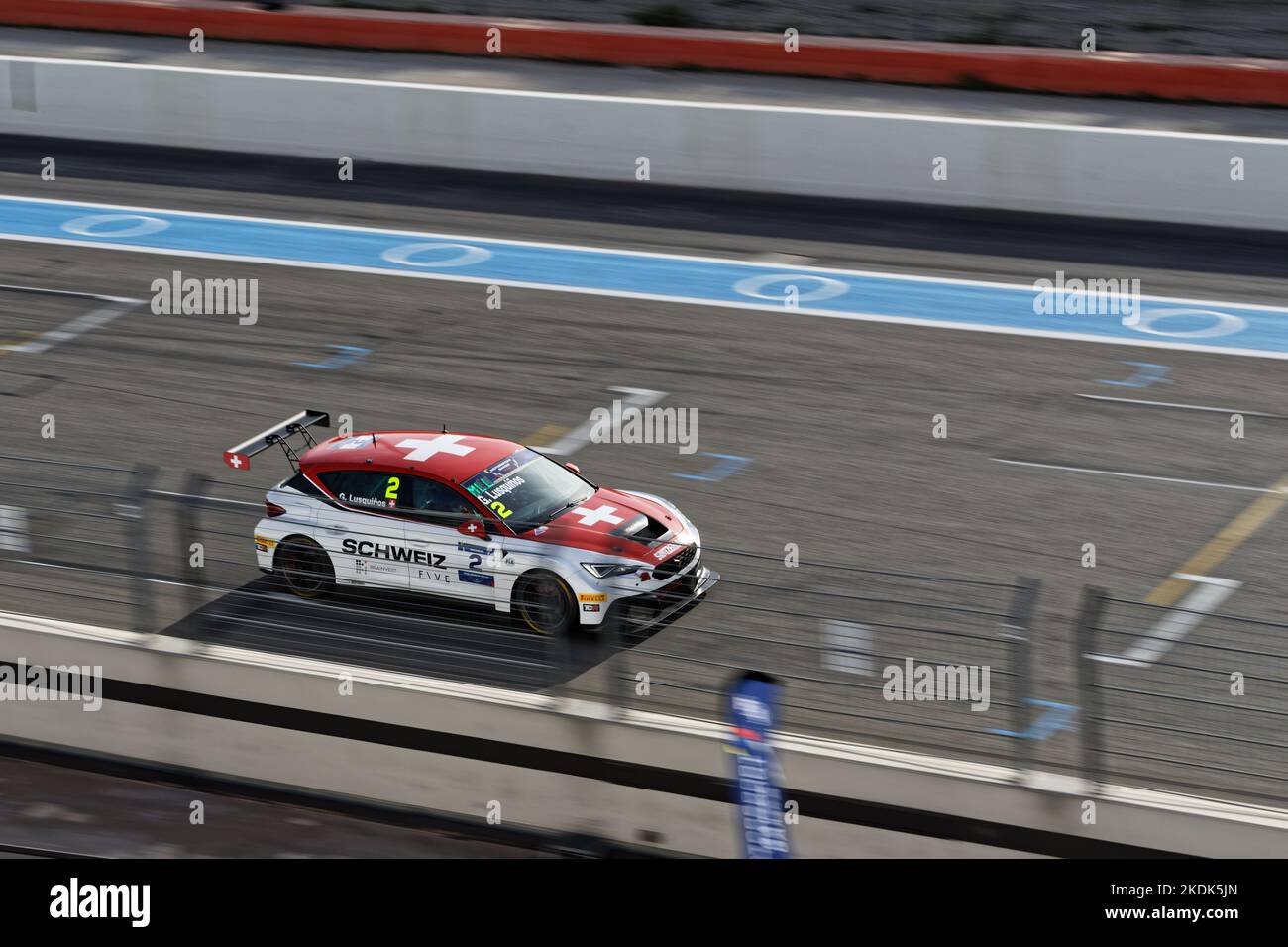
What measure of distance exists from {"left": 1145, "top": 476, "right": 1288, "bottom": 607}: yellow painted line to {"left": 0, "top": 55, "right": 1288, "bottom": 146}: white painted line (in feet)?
23.9

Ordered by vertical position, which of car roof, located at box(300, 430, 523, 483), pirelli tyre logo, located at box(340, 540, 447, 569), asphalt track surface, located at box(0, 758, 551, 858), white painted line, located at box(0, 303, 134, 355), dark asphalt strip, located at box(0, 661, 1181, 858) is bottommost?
asphalt track surface, located at box(0, 758, 551, 858)

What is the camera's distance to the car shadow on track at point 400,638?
31.6ft

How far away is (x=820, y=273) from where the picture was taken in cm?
1950

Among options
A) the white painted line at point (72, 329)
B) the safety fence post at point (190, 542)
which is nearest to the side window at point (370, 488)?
the safety fence post at point (190, 542)

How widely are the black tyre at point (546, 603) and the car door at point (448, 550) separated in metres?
0.23

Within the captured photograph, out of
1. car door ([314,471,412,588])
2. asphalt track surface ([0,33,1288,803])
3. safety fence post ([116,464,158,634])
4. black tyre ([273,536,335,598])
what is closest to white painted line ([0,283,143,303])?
asphalt track surface ([0,33,1288,803])

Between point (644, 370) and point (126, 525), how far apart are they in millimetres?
7550

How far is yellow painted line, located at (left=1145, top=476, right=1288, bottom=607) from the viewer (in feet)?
40.9

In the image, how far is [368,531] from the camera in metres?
11.8

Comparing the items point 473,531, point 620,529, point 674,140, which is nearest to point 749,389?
point 620,529

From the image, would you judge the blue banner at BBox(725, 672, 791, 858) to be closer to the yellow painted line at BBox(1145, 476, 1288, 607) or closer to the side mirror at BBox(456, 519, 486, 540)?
the side mirror at BBox(456, 519, 486, 540)

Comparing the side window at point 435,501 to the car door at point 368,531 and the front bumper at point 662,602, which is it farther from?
the front bumper at point 662,602

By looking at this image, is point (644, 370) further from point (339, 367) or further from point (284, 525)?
point (284, 525)
